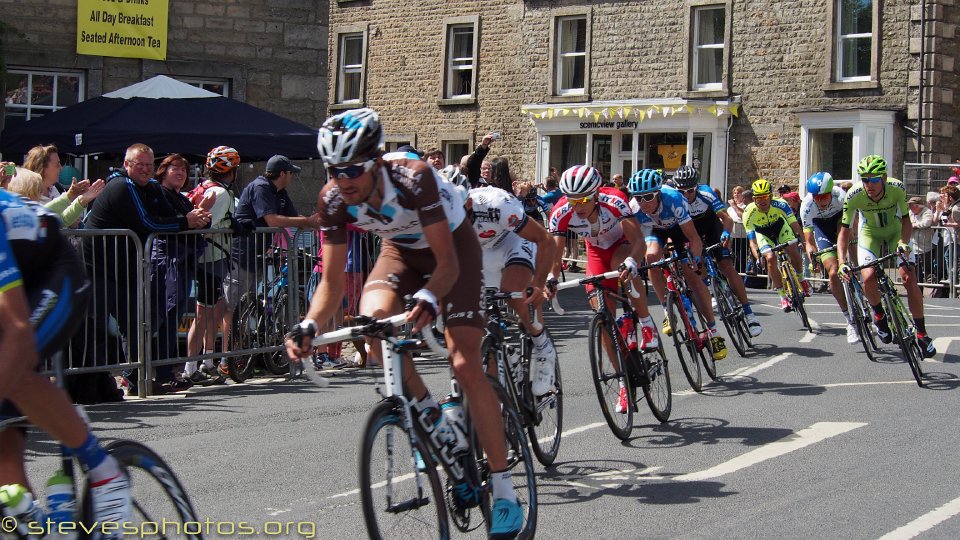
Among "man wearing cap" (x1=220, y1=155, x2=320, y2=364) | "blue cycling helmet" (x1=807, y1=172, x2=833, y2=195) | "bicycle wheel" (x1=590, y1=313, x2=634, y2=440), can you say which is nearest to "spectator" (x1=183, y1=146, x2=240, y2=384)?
"man wearing cap" (x1=220, y1=155, x2=320, y2=364)

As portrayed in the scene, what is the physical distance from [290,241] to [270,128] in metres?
4.08

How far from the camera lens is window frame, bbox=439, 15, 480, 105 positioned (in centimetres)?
3719

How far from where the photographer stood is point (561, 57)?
35688 mm

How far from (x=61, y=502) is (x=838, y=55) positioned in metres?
28.8

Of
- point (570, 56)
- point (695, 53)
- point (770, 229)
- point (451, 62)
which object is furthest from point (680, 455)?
point (451, 62)

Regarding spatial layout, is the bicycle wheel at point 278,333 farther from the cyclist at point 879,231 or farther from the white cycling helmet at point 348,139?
the white cycling helmet at point 348,139

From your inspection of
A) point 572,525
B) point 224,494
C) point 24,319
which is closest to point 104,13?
point 224,494

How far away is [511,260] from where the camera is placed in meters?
8.58

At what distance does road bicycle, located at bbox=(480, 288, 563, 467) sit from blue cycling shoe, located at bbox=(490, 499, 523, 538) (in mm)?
1611

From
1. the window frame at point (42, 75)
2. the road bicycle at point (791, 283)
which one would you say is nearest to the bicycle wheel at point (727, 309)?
the road bicycle at point (791, 283)

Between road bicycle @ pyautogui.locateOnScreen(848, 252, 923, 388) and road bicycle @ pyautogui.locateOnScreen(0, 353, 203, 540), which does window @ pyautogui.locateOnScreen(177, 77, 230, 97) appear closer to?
road bicycle @ pyautogui.locateOnScreen(848, 252, 923, 388)

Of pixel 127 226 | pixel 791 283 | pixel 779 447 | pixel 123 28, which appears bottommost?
pixel 779 447

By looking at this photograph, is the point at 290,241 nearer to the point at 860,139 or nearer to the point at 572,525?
the point at 572,525

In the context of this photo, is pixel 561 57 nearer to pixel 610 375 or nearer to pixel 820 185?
pixel 820 185
